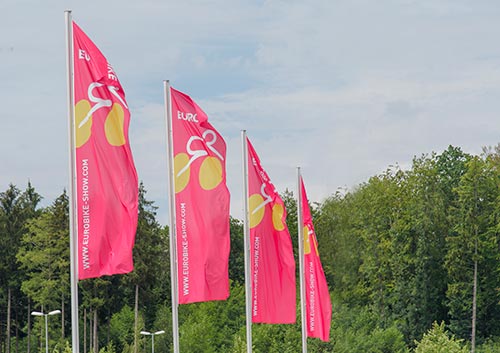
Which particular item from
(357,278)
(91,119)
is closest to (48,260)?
(357,278)

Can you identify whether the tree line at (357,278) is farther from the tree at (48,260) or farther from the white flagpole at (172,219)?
the white flagpole at (172,219)

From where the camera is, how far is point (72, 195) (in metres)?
21.4

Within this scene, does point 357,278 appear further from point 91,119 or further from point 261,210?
point 91,119

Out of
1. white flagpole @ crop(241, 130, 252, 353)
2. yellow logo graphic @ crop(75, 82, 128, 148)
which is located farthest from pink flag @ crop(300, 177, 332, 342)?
yellow logo graphic @ crop(75, 82, 128, 148)

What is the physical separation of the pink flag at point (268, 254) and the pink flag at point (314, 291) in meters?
4.81

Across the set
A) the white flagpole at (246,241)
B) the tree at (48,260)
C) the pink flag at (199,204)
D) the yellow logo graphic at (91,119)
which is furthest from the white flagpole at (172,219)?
the tree at (48,260)

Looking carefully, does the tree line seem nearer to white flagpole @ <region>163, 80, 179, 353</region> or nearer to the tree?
the tree

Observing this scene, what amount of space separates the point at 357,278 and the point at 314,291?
160 ft

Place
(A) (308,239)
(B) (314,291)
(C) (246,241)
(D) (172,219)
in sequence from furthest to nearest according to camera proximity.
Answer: (A) (308,239) < (B) (314,291) < (C) (246,241) < (D) (172,219)

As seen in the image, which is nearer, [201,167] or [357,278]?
[201,167]

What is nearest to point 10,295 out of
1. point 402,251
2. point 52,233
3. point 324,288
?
point 52,233

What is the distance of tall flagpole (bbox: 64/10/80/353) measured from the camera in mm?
21203

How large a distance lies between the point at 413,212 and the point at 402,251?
3361mm

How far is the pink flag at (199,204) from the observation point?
82.3 feet
